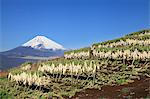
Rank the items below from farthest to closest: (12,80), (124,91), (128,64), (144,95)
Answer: (128,64) < (12,80) < (124,91) < (144,95)

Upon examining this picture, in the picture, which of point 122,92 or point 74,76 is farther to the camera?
point 74,76

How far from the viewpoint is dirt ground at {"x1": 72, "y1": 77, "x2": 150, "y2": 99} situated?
18.9 metres

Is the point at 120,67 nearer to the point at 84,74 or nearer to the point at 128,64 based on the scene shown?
the point at 128,64

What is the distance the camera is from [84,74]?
25984 millimetres

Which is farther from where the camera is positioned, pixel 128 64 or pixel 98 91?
pixel 128 64

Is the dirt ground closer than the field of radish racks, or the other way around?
the dirt ground

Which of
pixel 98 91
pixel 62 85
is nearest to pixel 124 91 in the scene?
pixel 98 91

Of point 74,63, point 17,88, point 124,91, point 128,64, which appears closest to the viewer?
point 124,91

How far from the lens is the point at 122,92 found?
20188mm

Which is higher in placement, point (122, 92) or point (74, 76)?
point (74, 76)

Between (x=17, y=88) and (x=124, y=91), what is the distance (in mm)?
6987

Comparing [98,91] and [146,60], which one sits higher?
[146,60]

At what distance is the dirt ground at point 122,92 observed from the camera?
745 inches

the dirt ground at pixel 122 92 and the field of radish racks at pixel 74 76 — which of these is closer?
the dirt ground at pixel 122 92
